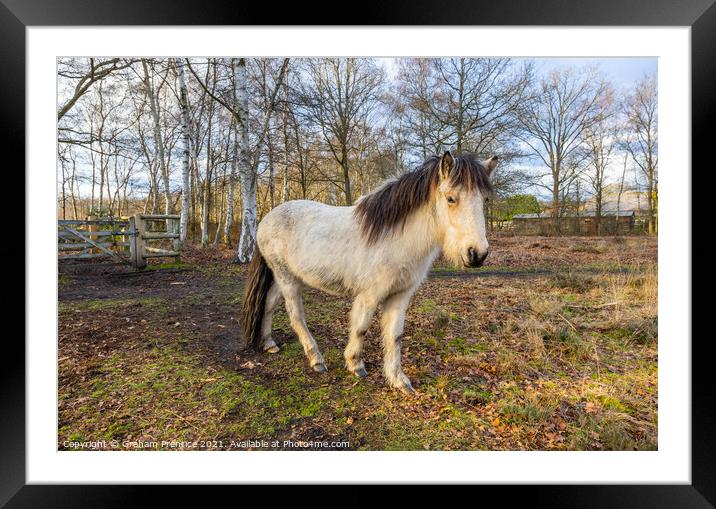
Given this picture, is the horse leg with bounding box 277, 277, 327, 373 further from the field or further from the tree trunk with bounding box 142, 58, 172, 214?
the tree trunk with bounding box 142, 58, 172, 214

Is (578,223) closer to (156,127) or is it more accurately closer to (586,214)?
(586,214)

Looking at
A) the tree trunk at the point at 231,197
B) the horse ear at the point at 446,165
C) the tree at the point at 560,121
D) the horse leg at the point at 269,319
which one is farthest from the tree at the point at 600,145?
the tree trunk at the point at 231,197

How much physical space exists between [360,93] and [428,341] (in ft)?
6.15

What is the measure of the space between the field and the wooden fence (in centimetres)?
13

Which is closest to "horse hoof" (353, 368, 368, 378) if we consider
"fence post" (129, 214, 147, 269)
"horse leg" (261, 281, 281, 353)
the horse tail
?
"horse leg" (261, 281, 281, 353)

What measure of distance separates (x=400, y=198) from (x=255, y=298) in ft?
4.24

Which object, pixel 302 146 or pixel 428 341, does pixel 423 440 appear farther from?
pixel 302 146

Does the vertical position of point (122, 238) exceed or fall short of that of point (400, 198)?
it falls short

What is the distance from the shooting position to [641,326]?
1.46 meters

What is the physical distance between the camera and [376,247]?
4.45 ft

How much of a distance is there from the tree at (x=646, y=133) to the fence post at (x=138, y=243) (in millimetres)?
3611

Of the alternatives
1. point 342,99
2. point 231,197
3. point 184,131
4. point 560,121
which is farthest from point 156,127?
point 560,121
